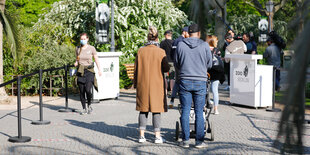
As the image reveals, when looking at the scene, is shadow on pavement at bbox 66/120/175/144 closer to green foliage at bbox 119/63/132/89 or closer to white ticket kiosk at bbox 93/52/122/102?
white ticket kiosk at bbox 93/52/122/102

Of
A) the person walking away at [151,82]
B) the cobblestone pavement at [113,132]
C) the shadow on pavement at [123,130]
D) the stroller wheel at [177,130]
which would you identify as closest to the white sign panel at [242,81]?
the cobblestone pavement at [113,132]

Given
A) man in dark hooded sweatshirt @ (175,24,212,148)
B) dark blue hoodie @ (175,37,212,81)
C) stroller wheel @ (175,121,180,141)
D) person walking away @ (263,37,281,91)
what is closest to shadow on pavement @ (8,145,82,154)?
stroller wheel @ (175,121,180,141)

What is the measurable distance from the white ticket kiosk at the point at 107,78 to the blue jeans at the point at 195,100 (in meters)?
6.08

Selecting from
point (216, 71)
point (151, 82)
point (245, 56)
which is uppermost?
point (245, 56)

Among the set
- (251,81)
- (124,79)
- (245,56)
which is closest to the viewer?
(251,81)

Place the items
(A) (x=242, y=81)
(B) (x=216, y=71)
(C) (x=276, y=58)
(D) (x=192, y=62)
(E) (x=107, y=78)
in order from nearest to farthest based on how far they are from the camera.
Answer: (C) (x=276, y=58) < (D) (x=192, y=62) < (B) (x=216, y=71) < (A) (x=242, y=81) < (E) (x=107, y=78)

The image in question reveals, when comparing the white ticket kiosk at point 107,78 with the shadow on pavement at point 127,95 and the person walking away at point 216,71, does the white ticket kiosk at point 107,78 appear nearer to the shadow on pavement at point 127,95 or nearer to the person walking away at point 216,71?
the shadow on pavement at point 127,95

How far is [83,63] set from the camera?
9719 mm

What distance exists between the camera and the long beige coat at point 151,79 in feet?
21.6

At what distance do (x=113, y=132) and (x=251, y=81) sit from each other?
14.2 feet

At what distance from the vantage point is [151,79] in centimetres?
661

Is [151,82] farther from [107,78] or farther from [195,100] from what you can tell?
[107,78]

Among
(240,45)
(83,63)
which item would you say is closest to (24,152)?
(83,63)

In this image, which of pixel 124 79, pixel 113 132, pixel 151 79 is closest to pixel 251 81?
pixel 113 132
